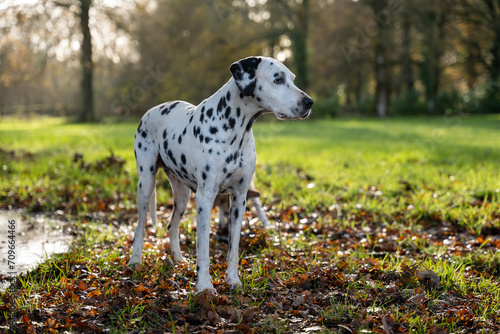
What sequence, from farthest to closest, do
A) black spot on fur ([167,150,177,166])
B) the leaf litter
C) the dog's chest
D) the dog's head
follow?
black spot on fur ([167,150,177,166]) < the dog's chest < the dog's head < the leaf litter

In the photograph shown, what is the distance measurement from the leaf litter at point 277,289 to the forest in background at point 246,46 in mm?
18189

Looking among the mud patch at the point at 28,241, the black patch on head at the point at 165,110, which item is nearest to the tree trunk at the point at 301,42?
the mud patch at the point at 28,241

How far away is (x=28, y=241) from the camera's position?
5184mm

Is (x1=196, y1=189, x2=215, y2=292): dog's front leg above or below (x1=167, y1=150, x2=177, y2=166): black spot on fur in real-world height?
below

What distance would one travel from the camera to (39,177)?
8.53m

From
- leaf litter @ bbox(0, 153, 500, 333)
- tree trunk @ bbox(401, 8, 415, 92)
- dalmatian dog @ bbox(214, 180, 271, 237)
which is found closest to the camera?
leaf litter @ bbox(0, 153, 500, 333)

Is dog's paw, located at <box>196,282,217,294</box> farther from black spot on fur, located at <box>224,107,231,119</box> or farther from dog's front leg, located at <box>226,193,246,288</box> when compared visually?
black spot on fur, located at <box>224,107,231,119</box>

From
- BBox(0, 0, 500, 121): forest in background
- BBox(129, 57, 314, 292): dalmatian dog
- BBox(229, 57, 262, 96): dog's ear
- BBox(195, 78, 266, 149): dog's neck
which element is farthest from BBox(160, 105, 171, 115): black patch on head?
BBox(0, 0, 500, 121): forest in background

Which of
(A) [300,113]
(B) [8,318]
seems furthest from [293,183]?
(B) [8,318]

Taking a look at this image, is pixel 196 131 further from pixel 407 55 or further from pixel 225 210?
pixel 407 55

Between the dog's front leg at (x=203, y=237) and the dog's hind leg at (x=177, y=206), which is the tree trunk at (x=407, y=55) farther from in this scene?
the dog's front leg at (x=203, y=237)

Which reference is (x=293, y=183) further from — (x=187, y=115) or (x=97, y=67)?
(x=97, y=67)

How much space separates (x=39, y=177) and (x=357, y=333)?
7249 mm

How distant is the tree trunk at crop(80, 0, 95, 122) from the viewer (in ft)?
76.8
